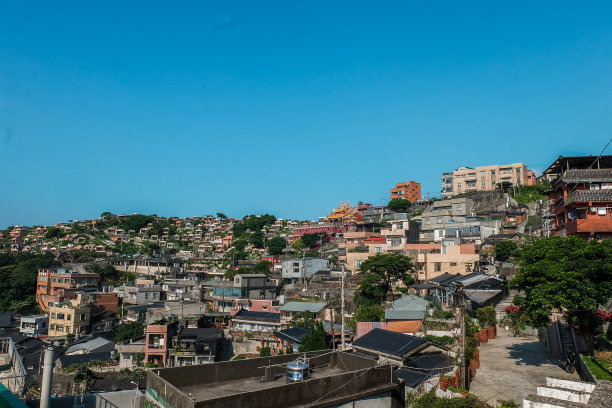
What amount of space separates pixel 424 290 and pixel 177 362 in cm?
2220

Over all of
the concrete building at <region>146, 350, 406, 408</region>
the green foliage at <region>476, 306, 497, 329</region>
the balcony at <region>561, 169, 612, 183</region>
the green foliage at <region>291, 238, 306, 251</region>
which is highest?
the balcony at <region>561, 169, 612, 183</region>

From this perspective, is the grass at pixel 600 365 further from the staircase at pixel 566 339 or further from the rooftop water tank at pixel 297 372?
the rooftop water tank at pixel 297 372

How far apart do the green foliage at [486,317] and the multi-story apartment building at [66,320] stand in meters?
41.5

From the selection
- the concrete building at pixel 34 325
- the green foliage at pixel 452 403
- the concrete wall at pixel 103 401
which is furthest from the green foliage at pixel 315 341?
the concrete building at pixel 34 325

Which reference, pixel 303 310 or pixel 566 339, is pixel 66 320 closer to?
pixel 303 310

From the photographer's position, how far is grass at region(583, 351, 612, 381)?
13.3m

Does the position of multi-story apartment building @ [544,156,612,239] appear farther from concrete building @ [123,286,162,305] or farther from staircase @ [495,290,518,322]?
concrete building @ [123,286,162,305]

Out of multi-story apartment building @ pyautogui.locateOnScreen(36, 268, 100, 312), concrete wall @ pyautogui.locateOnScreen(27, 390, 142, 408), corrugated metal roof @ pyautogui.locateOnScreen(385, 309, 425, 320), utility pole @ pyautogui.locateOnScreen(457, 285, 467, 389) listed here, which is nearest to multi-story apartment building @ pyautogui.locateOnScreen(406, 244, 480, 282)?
corrugated metal roof @ pyautogui.locateOnScreen(385, 309, 425, 320)

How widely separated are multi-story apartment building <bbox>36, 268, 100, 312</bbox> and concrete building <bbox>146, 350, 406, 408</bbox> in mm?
58091

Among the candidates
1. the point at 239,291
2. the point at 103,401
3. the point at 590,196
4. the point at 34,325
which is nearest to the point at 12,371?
the point at 103,401

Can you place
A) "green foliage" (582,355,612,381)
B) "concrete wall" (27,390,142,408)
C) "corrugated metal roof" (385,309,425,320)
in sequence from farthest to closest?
"corrugated metal roof" (385,309,425,320) → "green foliage" (582,355,612,381) → "concrete wall" (27,390,142,408)

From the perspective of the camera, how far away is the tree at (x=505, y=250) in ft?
134

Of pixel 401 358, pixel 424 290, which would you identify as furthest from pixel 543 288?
pixel 424 290

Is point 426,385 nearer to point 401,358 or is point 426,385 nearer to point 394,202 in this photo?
point 401,358
